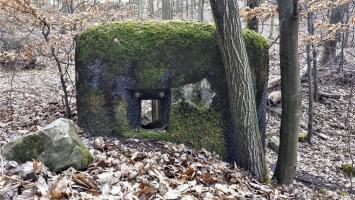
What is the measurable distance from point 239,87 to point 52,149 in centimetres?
267

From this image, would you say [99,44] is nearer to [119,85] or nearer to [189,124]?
[119,85]

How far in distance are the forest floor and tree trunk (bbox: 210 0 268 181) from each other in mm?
305

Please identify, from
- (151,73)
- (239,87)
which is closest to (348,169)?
(239,87)

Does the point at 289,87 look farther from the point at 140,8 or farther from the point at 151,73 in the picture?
the point at 140,8

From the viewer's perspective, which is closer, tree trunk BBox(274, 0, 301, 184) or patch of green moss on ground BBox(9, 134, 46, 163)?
patch of green moss on ground BBox(9, 134, 46, 163)

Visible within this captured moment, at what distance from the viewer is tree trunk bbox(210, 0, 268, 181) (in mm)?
5250

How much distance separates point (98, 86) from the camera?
612cm

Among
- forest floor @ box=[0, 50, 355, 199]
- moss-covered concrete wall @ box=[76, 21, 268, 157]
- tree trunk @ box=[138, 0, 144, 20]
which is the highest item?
tree trunk @ box=[138, 0, 144, 20]

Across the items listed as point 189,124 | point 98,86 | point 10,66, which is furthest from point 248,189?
point 10,66

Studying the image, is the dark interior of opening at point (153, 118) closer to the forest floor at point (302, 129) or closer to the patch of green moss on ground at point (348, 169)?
the forest floor at point (302, 129)

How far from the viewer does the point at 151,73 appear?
6051 mm

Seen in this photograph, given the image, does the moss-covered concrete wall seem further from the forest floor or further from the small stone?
the small stone

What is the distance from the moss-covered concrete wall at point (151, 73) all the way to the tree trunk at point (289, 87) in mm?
711

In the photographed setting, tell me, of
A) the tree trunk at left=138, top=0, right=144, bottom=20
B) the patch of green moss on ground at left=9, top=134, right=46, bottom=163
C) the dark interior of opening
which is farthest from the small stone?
the tree trunk at left=138, top=0, right=144, bottom=20
